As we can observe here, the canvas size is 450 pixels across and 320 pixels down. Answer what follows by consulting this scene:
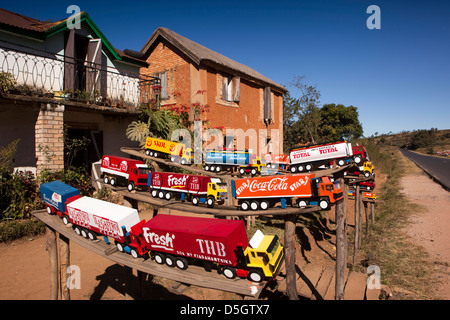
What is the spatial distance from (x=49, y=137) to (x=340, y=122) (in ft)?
132

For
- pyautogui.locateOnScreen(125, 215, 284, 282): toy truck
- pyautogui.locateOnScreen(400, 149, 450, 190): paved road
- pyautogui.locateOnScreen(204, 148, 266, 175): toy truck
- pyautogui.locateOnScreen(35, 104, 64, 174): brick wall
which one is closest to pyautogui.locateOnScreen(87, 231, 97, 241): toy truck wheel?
pyautogui.locateOnScreen(125, 215, 284, 282): toy truck

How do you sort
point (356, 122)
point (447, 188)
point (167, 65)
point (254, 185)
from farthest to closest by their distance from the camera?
1. point (356, 122)
2. point (447, 188)
3. point (167, 65)
4. point (254, 185)

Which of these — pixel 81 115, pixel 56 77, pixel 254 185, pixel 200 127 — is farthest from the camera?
pixel 200 127

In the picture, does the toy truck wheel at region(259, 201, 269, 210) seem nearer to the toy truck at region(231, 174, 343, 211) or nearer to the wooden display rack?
the toy truck at region(231, 174, 343, 211)

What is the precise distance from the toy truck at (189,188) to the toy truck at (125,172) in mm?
381

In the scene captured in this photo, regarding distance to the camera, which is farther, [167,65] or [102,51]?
[167,65]

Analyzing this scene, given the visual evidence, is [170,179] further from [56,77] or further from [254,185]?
[56,77]

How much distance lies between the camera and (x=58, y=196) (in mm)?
4453

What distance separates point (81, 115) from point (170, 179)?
929 centimetres

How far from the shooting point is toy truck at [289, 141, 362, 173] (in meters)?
6.29

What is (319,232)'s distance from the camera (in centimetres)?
1234

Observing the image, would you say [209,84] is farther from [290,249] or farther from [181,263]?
[181,263]
